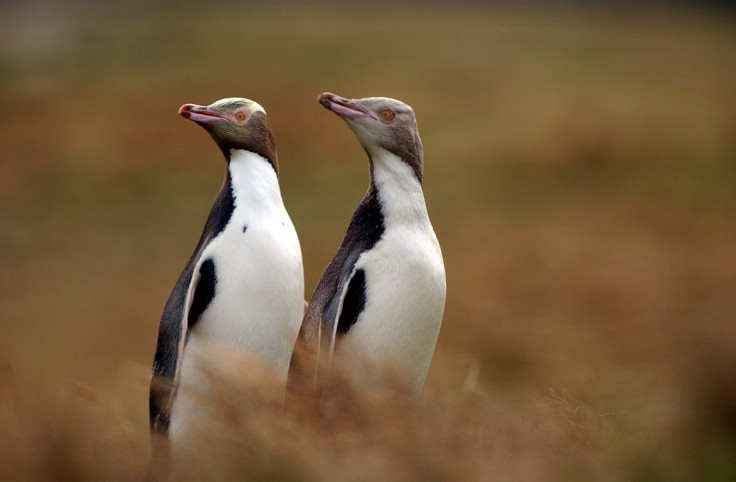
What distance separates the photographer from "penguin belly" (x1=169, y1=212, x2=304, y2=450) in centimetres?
277

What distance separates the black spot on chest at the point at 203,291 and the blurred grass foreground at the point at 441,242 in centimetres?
27

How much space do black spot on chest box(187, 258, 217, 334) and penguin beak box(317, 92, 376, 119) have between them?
0.56 meters

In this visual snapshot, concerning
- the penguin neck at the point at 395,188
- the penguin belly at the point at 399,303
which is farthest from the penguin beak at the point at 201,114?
the penguin belly at the point at 399,303

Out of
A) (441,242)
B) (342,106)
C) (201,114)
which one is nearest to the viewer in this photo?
(342,106)

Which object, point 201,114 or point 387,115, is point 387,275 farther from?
point 201,114

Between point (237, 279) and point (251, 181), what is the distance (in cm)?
31

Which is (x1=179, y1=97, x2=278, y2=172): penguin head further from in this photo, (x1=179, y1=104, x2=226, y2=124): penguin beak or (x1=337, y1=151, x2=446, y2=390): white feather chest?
(x1=337, y1=151, x2=446, y2=390): white feather chest

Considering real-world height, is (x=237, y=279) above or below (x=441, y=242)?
above

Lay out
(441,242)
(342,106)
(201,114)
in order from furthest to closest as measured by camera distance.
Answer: (441,242) → (201,114) → (342,106)

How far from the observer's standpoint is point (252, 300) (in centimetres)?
278

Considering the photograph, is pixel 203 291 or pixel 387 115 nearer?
pixel 387 115

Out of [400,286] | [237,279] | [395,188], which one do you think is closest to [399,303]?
[400,286]

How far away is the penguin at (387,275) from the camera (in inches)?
107

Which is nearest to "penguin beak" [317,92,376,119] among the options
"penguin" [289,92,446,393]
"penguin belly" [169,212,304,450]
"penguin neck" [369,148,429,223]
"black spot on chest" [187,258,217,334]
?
"penguin" [289,92,446,393]
